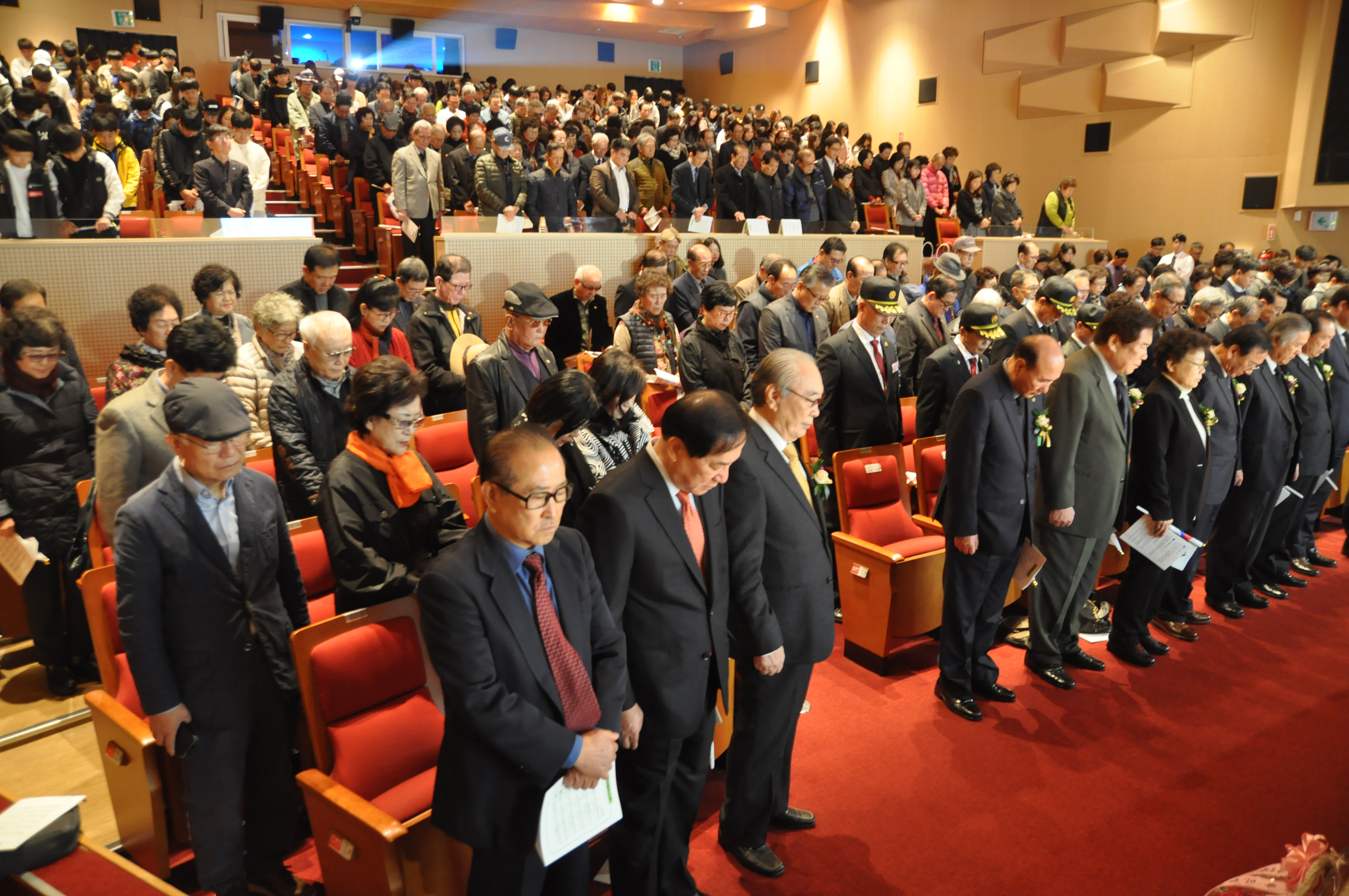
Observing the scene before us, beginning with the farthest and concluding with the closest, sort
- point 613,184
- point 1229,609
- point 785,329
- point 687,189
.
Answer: point 687,189 → point 613,184 → point 785,329 → point 1229,609

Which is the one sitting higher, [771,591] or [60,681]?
[771,591]

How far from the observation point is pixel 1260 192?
11406 millimetres

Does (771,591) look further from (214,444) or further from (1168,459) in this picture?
(1168,459)

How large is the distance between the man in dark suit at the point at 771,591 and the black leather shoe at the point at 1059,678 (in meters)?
1.75

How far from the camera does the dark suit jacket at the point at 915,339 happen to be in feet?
17.4

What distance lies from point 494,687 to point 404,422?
0.99 m

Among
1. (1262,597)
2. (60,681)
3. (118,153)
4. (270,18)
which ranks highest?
(270,18)

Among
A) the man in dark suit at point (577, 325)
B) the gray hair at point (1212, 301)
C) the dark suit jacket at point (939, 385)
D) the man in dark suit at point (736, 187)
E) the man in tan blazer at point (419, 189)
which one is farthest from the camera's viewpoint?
the man in dark suit at point (736, 187)

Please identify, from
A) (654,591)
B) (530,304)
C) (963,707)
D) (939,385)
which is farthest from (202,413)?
(939,385)

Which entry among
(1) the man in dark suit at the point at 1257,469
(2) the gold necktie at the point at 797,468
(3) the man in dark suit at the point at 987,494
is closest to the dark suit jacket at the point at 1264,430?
(1) the man in dark suit at the point at 1257,469

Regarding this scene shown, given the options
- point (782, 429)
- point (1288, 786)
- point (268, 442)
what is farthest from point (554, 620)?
point (1288, 786)

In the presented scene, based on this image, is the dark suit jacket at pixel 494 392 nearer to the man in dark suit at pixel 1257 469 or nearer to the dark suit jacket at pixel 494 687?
the dark suit jacket at pixel 494 687

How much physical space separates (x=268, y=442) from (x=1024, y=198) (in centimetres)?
1365

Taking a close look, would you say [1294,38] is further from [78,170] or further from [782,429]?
[78,170]
